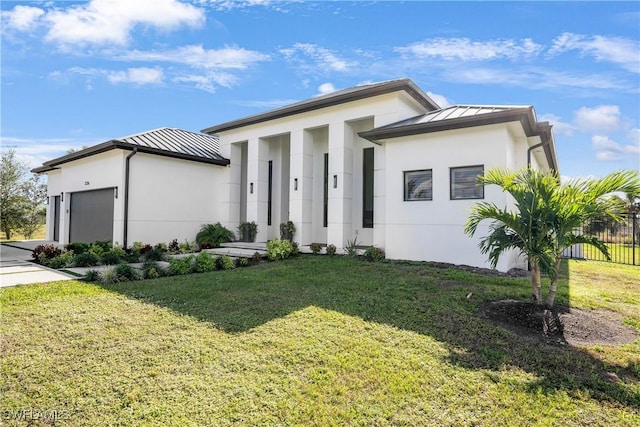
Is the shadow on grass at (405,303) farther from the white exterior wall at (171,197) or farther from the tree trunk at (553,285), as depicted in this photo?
the white exterior wall at (171,197)

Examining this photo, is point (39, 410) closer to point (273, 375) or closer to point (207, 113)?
point (273, 375)

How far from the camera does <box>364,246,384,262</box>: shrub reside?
32.3 feet

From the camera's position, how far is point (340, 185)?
1121 cm

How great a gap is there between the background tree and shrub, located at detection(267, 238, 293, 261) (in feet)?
75.0

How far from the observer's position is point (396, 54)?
37.4 ft

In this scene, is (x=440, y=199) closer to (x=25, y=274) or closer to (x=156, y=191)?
(x=156, y=191)

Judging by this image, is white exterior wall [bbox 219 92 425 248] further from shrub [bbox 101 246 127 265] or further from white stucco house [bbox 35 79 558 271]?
shrub [bbox 101 246 127 265]

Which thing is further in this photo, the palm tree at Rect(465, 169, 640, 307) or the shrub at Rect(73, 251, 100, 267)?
the shrub at Rect(73, 251, 100, 267)

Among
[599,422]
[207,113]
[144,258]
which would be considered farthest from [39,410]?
[207,113]

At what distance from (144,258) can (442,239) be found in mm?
9282

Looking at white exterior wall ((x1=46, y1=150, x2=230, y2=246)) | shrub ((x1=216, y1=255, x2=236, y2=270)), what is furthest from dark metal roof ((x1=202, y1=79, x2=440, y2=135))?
shrub ((x1=216, y1=255, x2=236, y2=270))

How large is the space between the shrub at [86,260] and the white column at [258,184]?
18.6ft

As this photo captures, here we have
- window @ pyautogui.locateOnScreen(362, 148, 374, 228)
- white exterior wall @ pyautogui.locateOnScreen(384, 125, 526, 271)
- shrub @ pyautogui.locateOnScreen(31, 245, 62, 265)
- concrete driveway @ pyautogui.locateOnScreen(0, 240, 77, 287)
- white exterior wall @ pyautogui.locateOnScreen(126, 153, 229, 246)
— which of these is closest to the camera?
concrete driveway @ pyautogui.locateOnScreen(0, 240, 77, 287)

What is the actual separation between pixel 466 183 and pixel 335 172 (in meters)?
4.27
